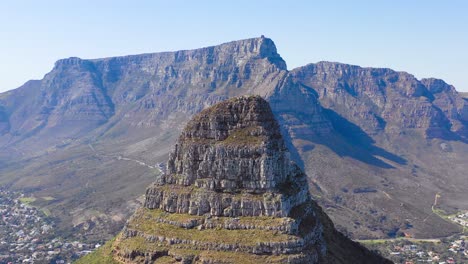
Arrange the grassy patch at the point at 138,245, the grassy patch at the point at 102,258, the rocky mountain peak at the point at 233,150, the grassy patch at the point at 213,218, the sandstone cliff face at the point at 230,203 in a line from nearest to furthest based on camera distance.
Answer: the sandstone cliff face at the point at 230,203 → the grassy patch at the point at 213,218 → the grassy patch at the point at 138,245 → the rocky mountain peak at the point at 233,150 → the grassy patch at the point at 102,258

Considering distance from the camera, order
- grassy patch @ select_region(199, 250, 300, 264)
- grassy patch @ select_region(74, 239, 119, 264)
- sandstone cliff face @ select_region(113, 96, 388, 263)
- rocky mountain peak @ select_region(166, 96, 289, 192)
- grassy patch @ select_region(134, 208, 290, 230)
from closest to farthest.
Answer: grassy patch @ select_region(199, 250, 300, 264), sandstone cliff face @ select_region(113, 96, 388, 263), grassy patch @ select_region(134, 208, 290, 230), rocky mountain peak @ select_region(166, 96, 289, 192), grassy patch @ select_region(74, 239, 119, 264)

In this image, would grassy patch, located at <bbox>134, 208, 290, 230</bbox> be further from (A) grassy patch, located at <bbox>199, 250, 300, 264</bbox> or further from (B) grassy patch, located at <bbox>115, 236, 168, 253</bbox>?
(A) grassy patch, located at <bbox>199, 250, 300, 264</bbox>

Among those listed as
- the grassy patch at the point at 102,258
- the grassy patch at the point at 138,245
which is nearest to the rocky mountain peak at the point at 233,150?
the grassy patch at the point at 138,245

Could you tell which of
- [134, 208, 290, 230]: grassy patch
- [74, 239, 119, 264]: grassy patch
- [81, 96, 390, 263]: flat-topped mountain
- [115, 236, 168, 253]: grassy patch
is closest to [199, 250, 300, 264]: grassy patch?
[81, 96, 390, 263]: flat-topped mountain

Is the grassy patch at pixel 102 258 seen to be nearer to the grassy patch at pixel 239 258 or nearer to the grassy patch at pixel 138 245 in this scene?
the grassy patch at pixel 138 245

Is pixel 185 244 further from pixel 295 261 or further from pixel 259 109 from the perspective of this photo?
pixel 259 109

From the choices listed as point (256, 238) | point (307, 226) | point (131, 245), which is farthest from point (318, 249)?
point (131, 245)

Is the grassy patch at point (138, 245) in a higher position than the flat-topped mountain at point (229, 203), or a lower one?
lower
